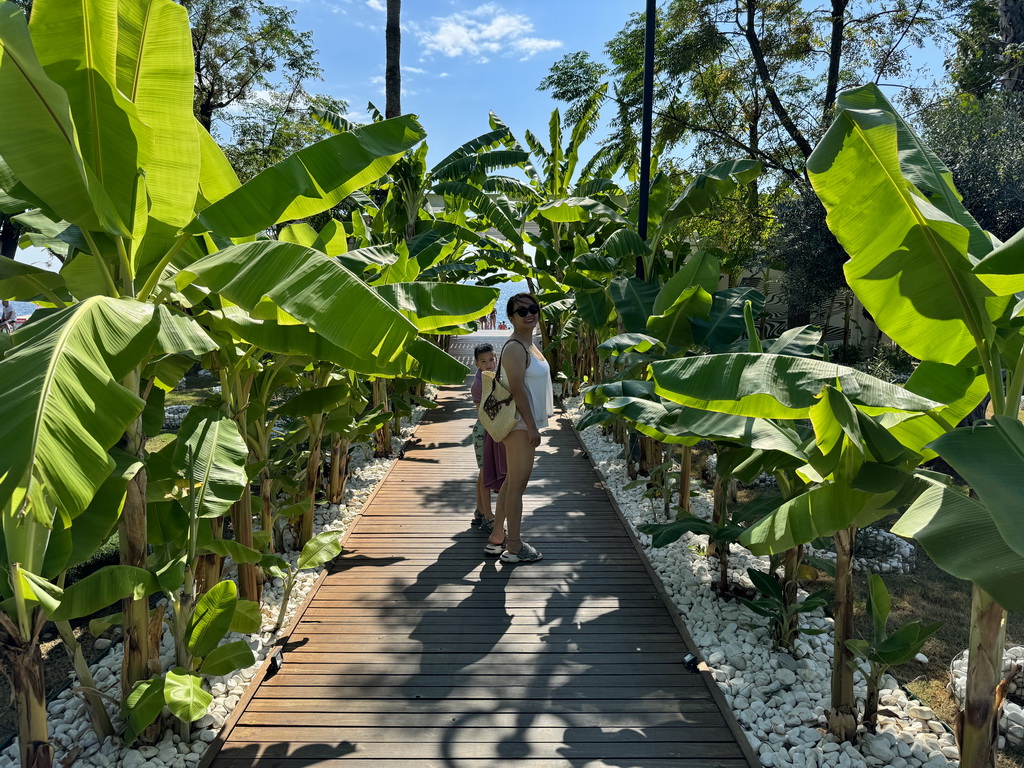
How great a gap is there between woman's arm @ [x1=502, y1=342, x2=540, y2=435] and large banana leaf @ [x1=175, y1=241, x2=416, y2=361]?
199 cm

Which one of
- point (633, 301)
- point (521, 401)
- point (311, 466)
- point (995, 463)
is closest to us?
point (995, 463)

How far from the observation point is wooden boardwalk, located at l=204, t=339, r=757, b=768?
2.90 meters

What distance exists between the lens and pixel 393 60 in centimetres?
1172

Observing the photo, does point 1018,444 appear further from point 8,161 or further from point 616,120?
point 616,120

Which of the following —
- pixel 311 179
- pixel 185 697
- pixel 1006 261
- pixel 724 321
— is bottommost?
pixel 185 697

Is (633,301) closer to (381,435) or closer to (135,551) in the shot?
(135,551)

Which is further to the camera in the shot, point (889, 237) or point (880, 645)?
point (880, 645)

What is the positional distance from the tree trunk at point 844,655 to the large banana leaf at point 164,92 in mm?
3233

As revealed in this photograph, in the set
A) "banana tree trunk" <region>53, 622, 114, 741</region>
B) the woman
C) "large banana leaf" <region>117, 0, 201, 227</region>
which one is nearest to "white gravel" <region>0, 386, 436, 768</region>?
"banana tree trunk" <region>53, 622, 114, 741</region>

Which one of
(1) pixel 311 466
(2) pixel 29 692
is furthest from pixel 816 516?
(1) pixel 311 466

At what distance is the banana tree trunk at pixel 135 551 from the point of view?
2.67 meters

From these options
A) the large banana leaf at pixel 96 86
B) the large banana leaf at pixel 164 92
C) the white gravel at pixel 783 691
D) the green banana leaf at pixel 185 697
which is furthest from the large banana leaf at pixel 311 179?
the white gravel at pixel 783 691

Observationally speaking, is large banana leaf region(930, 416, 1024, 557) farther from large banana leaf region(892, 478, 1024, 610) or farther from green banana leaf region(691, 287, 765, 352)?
green banana leaf region(691, 287, 765, 352)

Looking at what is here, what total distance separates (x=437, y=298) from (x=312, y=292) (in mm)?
982
